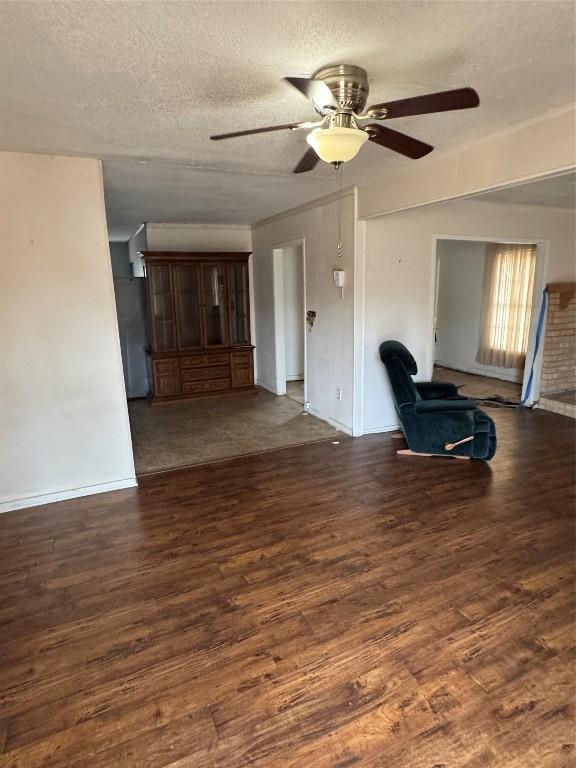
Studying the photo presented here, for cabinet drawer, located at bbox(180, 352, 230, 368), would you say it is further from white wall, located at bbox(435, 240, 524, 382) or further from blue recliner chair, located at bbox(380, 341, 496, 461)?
white wall, located at bbox(435, 240, 524, 382)

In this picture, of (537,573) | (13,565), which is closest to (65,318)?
(13,565)

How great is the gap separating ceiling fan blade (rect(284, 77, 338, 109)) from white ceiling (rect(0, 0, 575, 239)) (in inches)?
8.0

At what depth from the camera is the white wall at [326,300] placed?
14.8ft

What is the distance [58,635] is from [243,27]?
2.67 m

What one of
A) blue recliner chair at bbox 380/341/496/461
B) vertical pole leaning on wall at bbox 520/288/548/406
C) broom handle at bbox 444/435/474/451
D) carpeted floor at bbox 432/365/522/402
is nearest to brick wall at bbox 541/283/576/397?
vertical pole leaning on wall at bbox 520/288/548/406

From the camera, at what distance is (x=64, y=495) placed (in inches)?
137

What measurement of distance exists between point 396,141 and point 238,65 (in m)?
0.77

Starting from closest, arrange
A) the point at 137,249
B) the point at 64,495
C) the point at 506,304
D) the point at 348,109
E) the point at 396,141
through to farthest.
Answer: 1. the point at 348,109
2. the point at 396,141
3. the point at 64,495
4. the point at 506,304
5. the point at 137,249

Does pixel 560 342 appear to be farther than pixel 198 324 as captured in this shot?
No

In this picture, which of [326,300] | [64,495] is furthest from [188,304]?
[64,495]

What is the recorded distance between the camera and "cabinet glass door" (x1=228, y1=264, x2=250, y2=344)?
21.1 ft

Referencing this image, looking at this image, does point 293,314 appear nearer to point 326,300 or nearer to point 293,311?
point 293,311

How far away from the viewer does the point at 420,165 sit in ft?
11.1

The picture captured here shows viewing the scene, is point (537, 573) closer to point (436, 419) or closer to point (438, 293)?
point (436, 419)
